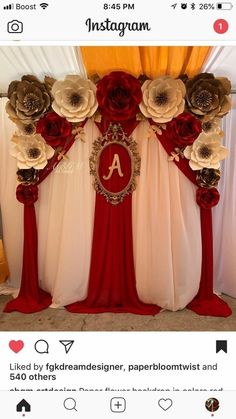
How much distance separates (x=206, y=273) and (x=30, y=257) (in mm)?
865

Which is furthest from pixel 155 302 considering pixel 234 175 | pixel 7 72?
pixel 7 72

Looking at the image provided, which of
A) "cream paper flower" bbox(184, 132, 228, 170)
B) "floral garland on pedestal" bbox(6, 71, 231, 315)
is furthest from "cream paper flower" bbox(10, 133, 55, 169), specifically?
"cream paper flower" bbox(184, 132, 228, 170)

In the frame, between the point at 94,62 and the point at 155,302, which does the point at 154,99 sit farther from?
the point at 155,302

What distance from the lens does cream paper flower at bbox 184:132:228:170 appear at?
1.29 meters

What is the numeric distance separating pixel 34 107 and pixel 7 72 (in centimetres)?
17

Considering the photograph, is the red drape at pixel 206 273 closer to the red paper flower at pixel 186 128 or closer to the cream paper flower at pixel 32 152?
the red paper flower at pixel 186 128

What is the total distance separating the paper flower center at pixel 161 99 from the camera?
4.08 feet

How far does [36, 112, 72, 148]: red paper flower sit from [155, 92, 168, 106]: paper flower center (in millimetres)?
407
